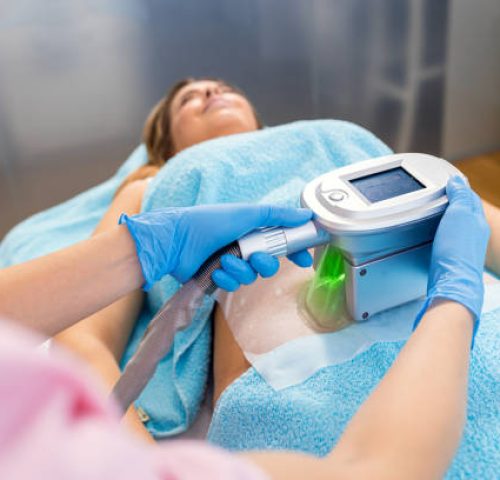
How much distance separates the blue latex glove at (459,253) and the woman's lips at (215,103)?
0.86 m

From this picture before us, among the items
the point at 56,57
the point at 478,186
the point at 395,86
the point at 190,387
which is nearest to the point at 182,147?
the point at 190,387

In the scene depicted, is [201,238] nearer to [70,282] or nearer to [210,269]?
[210,269]

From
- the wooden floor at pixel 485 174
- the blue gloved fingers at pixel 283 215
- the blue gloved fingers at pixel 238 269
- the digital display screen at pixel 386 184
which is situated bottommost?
the wooden floor at pixel 485 174

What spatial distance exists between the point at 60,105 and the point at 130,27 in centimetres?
40

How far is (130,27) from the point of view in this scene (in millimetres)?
2234

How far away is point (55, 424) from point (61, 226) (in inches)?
59.1

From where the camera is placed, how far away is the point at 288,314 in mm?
1038

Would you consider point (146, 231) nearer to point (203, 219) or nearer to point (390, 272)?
point (203, 219)

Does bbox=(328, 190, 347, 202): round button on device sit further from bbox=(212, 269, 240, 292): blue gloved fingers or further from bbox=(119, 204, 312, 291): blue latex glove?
bbox=(212, 269, 240, 292): blue gloved fingers

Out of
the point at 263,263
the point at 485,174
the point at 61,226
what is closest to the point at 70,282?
the point at 263,263

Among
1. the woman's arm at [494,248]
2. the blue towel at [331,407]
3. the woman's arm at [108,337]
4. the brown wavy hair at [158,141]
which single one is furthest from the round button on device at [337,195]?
the brown wavy hair at [158,141]

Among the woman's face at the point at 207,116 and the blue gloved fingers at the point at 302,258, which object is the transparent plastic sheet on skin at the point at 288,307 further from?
the woman's face at the point at 207,116

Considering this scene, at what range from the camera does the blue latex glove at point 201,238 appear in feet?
3.06

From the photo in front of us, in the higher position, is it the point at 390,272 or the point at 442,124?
the point at 390,272
